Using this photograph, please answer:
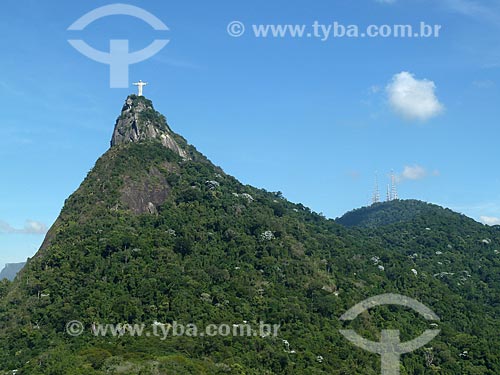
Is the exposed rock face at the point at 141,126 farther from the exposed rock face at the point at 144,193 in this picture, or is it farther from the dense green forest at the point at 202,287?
the exposed rock face at the point at 144,193

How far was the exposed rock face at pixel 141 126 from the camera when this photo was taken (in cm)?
16038

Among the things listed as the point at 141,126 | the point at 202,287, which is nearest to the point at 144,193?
the point at 141,126

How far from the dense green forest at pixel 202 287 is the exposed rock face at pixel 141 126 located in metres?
0.91

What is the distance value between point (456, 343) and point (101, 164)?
82.0 metres

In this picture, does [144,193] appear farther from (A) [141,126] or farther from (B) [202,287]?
(B) [202,287]

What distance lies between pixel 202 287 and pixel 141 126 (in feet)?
208

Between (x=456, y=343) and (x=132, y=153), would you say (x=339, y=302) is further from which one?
(x=132, y=153)

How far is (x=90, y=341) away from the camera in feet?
303

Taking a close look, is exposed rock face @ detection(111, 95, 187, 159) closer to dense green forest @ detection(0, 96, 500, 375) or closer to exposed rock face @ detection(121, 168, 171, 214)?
dense green forest @ detection(0, 96, 500, 375)

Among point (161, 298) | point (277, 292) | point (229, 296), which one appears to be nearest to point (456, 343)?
point (277, 292)

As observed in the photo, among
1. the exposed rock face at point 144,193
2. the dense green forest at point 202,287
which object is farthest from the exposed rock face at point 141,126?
the exposed rock face at point 144,193

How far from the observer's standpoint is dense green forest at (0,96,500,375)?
9200cm

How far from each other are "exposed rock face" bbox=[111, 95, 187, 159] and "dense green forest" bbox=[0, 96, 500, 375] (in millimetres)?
912

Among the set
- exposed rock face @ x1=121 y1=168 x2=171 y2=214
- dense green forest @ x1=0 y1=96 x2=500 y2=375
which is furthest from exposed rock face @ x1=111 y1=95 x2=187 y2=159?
exposed rock face @ x1=121 y1=168 x2=171 y2=214
